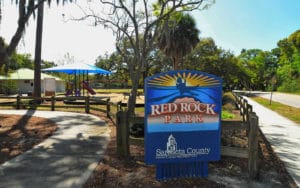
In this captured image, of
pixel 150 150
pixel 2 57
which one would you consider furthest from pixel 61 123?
pixel 150 150

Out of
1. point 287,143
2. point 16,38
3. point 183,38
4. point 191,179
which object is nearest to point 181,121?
point 191,179

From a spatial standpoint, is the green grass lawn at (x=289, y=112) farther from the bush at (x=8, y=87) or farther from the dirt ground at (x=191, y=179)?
the bush at (x=8, y=87)

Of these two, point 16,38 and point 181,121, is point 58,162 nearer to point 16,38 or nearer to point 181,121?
point 181,121

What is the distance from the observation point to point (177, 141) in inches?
165

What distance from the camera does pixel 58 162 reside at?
16.2 ft

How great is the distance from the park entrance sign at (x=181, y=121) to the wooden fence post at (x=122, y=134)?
32.3 inches

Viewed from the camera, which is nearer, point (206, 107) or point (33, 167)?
point (206, 107)

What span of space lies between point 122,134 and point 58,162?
130 cm

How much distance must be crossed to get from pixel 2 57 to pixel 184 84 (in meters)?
5.69

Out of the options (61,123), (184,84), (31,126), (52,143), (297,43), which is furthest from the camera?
(297,43)

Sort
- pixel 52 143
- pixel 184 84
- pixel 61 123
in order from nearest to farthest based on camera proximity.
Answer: pixel 184 84 → pixel 52 143 → pixel 61 123

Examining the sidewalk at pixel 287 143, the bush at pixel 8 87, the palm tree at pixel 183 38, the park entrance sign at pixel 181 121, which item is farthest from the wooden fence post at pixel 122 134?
the bush at pixel 8 87

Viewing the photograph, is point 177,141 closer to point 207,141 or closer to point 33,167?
point 207,141

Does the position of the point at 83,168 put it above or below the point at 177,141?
below
